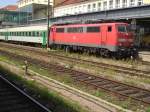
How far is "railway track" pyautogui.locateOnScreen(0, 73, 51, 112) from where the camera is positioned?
416 inches

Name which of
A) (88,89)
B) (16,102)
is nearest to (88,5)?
(88,89)

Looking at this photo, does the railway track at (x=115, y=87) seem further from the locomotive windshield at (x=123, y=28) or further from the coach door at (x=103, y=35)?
the coach door at (x=103, y=35)

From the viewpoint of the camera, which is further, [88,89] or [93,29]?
[93,29]

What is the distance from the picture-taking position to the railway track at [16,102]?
10.6m

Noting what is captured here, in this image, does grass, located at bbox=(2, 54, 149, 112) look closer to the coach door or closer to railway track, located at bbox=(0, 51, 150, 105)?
railway track, located at bbox=(0, 51, 150, 105)

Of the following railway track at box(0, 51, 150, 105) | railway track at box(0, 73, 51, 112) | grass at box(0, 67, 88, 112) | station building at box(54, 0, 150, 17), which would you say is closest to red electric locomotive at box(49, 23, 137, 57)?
railway track at box(0, 51, 150, 105)

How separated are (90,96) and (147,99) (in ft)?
6.71

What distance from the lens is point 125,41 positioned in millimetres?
27484

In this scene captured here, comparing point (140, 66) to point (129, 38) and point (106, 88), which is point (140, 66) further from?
point (106, 88)

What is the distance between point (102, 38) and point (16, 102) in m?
17.5

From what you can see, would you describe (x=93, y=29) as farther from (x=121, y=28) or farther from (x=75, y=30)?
(x=75, y=30)

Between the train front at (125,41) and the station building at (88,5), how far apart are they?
67.6ft

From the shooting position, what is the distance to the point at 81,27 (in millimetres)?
32031

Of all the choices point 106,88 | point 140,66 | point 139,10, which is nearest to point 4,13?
point 139,10
